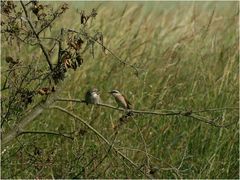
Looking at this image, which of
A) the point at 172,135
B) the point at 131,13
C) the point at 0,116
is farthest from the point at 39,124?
the point at 131,13

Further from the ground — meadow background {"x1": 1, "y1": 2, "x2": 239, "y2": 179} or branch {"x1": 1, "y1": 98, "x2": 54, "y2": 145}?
branch {"x1": 1, "y1": 98, "x2": 54, "y2": 145}

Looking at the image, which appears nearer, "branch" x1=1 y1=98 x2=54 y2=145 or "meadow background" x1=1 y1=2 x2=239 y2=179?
"branch" x1=1 y1=98 x2=54 y2=145

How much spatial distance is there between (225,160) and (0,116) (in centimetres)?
169

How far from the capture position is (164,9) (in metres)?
6.04

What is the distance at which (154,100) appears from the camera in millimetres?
3980

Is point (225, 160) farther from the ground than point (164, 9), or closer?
closer

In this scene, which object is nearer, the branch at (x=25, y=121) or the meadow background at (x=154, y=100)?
the branch at (x=25, y=121)

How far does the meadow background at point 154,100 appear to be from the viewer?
335cm

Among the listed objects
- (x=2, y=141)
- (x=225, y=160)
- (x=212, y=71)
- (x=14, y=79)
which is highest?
(x=14, y=79)

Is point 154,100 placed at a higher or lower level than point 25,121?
lower

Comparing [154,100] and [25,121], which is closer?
[25,121]

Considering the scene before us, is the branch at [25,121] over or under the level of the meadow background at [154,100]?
over

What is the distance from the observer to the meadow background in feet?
11.0

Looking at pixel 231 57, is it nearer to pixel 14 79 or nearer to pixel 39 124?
pixel 39 124
